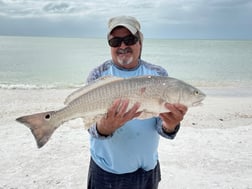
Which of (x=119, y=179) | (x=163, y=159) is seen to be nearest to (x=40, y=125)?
(x=119, y=179)

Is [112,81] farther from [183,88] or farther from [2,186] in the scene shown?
[2,186]

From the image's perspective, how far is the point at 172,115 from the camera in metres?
2.58

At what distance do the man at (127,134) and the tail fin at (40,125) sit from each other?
0.35m

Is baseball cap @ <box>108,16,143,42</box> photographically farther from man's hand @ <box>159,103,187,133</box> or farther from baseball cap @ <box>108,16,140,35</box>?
man's hand @ <box>159,103,187,133</box>

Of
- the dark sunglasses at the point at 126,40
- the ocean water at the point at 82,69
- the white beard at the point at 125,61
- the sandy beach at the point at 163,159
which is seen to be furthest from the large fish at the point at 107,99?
the ocean water at the point at 82,69

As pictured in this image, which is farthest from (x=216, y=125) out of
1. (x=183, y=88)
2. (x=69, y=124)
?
(x=183, y=88)

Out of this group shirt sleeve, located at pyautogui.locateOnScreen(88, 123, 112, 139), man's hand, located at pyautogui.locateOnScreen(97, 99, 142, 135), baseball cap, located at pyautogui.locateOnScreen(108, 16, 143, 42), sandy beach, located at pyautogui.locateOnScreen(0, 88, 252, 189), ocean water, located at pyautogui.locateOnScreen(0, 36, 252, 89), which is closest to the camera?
man's hand, located at pyautogui.locateOnScreen(97, 99, 142, 135)

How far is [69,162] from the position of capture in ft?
20.5

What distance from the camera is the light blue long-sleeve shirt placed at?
A: 2.68 meters

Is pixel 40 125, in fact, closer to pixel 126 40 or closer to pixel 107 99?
pixel 107 99

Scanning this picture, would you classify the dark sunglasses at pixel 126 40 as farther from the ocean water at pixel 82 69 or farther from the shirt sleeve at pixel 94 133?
the ocean water at pixel 82 69

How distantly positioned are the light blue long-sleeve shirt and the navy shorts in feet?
0.16

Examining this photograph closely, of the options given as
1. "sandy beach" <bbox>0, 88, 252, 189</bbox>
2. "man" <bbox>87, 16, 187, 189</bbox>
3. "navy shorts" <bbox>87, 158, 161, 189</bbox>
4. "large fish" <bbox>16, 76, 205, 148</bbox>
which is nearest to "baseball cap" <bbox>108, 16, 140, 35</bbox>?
"man" <bbox>87, 16, 187, 189</bbox>

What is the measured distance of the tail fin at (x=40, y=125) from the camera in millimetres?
2479
